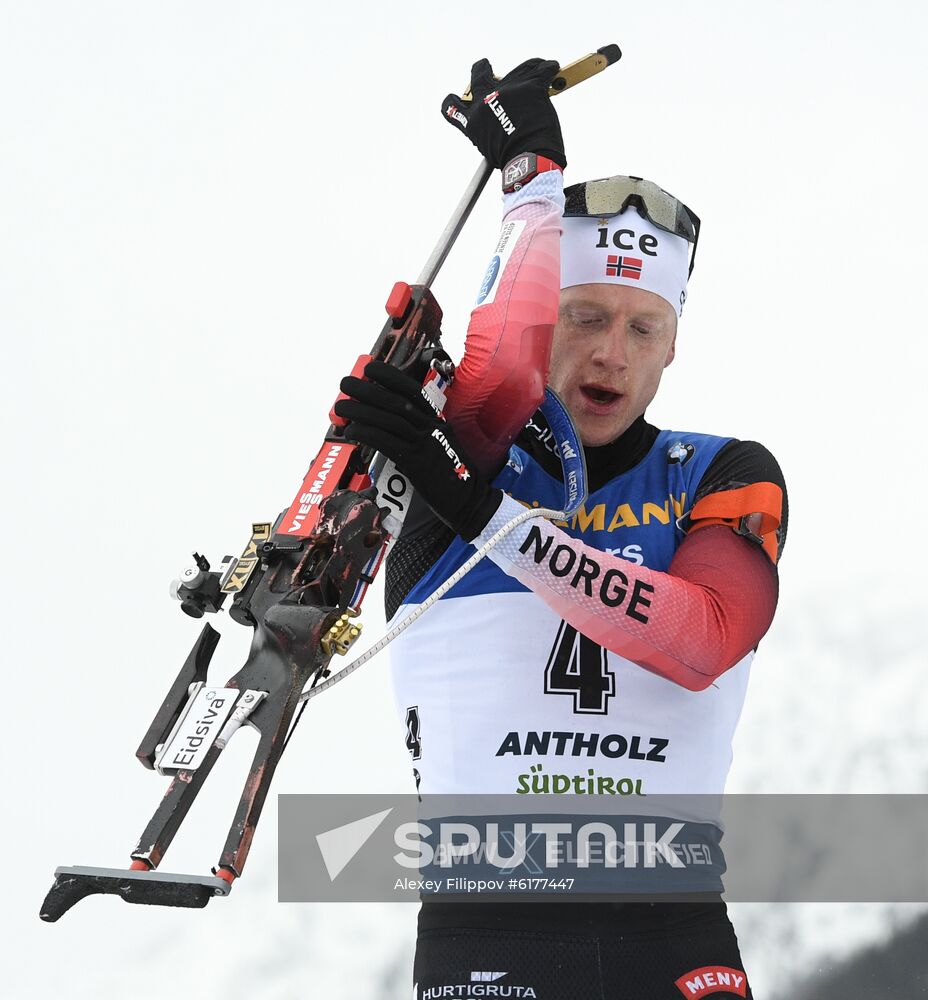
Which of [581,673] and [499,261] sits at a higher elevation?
[499,261]

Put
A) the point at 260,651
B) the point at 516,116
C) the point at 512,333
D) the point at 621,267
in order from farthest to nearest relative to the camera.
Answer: the point at 621,267 < the point at 516,116 < the point at 512,333 < the point at 260,651

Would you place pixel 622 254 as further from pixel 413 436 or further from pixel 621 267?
pixel 413 436

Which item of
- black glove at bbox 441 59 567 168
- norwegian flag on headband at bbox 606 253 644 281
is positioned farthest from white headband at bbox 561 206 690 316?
black glove at bbox 441 59 567 168

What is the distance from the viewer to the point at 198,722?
139 centimetres

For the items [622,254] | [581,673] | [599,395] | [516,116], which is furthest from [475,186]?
[581,673]

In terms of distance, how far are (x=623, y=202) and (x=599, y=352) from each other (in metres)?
0.27

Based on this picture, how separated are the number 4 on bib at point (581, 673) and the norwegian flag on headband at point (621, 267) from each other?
56 centimetres

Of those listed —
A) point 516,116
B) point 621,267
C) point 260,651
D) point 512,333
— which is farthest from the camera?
point 621,267

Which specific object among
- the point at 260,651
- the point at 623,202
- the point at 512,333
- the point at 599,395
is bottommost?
the point at 260,651

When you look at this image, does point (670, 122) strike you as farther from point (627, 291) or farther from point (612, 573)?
point (612, 573)

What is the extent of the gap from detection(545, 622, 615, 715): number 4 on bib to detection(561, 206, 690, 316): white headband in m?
0.56

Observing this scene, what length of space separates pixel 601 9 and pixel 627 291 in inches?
87.1

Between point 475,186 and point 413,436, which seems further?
point 475,186

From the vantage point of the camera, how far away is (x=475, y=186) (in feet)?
6.24
